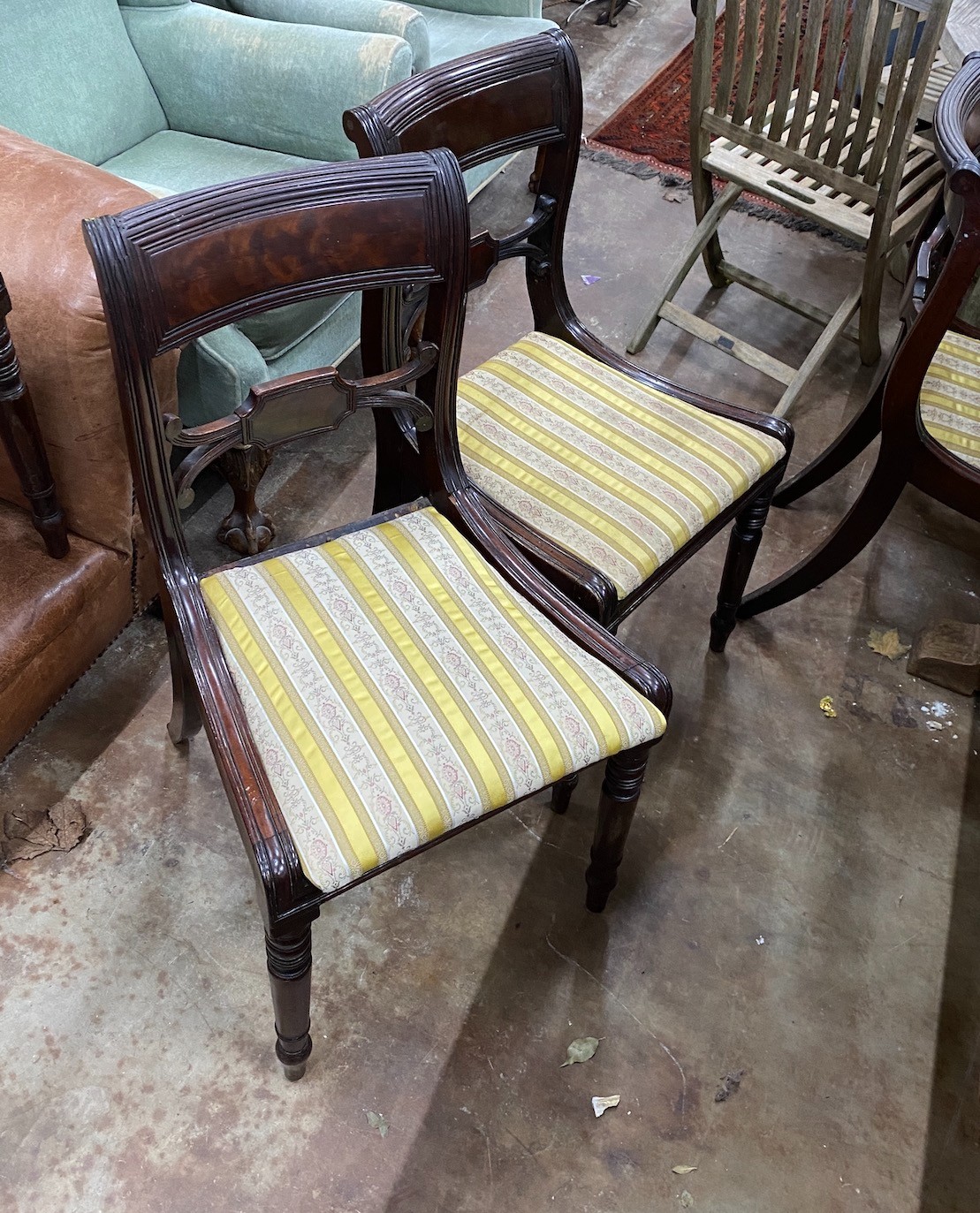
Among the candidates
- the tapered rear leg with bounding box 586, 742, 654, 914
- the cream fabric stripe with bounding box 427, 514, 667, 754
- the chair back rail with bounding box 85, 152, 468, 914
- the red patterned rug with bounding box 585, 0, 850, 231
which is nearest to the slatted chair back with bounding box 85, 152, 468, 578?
the chair back rail with bounding box 85, 152, 468, 914

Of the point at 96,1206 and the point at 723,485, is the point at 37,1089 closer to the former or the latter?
the point at 96,1206

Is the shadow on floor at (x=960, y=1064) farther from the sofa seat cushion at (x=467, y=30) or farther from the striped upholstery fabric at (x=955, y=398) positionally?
the sofa seat cushion at (x=467, y=30)

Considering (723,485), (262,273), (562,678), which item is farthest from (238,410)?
(723,485)

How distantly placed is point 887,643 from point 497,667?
1053mm

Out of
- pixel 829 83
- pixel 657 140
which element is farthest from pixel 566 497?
pixel 657 140

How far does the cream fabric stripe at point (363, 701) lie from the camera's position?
102 cm

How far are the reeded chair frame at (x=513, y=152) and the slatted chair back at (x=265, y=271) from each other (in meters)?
0.14

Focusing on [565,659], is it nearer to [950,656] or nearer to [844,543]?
[844,543]

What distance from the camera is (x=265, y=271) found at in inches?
39.3

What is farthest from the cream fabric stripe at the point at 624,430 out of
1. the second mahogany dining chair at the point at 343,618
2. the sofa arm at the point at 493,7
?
the sofa arm at the point at 493,7

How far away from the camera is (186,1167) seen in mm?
1201

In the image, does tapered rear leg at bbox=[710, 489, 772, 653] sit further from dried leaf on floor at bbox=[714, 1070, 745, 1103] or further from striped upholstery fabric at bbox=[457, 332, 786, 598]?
dried leaf on floor at bbox=[714, 1070, 745, 1103]

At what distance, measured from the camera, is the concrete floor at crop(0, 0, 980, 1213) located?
1229 mm

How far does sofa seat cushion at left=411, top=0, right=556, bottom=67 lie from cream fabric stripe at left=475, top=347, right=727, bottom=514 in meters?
1.22
